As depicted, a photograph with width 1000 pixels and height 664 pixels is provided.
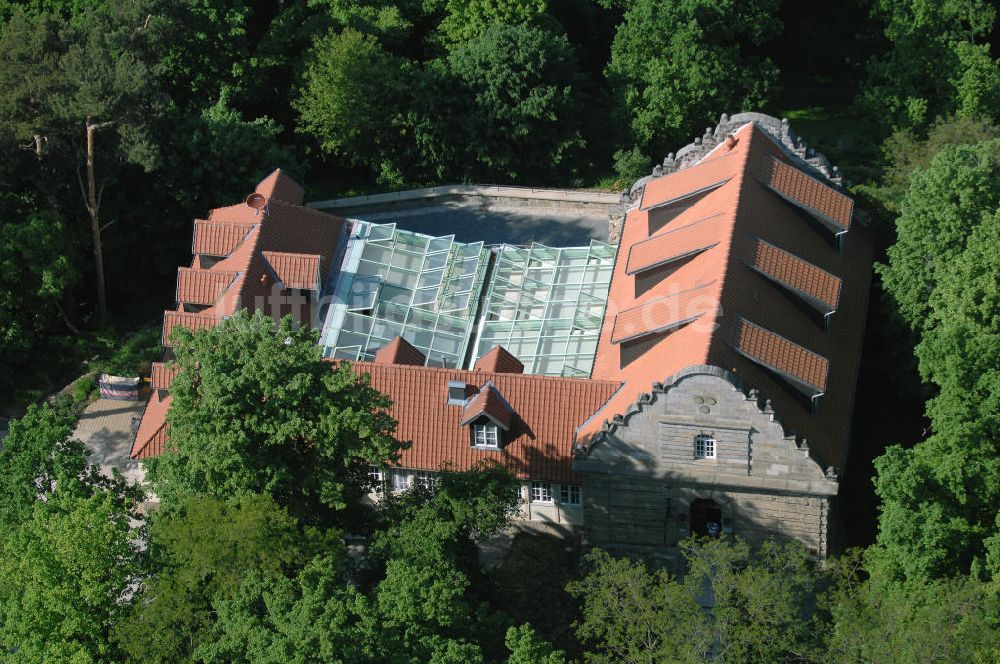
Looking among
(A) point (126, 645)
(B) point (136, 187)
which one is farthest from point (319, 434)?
(B) point (136, 187)

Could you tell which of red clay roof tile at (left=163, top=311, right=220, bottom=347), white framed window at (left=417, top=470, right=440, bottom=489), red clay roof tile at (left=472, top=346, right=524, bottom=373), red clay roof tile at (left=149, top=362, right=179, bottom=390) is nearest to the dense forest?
white framed window at (left=417, top=470, right=440, bottom=489)

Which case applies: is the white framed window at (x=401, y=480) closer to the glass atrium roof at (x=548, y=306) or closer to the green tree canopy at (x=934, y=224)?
the glass atrium roof at (x=548, y=306)

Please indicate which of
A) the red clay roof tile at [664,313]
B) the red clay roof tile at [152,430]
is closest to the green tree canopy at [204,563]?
the red clay roof tile at [152,430]

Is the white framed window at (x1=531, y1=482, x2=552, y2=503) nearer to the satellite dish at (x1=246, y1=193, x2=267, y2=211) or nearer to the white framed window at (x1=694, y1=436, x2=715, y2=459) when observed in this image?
the white framed window at (x1=694, y1=436, x2=715, y2=459)

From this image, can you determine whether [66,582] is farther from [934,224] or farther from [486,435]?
[934,224]

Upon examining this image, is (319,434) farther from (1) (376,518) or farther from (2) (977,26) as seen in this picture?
(2) (977,26)
